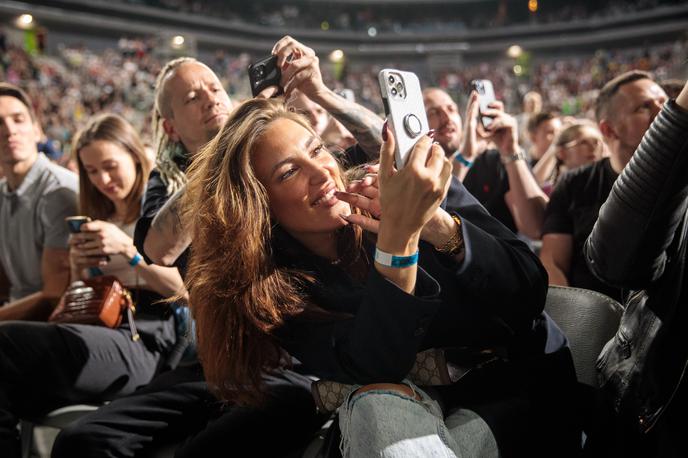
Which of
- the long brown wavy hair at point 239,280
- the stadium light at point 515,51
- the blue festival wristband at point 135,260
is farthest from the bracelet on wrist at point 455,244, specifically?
the stadium light at point 515,51

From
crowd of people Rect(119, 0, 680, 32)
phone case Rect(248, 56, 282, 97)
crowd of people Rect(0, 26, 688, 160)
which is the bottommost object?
crowd of people Rect(0, 26, 688, 160)

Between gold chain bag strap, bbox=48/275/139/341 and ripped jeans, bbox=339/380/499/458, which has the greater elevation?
ripped jeans, bbox=339/380/499/458

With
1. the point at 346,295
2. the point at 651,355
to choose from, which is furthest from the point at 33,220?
the point at 651,355

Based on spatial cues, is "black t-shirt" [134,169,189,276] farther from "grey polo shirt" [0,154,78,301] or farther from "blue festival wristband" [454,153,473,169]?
"blue festival wristband" [454,153,473,169]

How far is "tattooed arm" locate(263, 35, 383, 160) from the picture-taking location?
1.74 meters

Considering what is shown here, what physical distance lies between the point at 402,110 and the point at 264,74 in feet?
2.55

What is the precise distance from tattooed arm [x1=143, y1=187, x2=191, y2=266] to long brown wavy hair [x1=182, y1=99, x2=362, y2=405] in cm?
46

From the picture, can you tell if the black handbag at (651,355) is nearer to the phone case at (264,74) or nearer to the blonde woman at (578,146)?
the phone case at (264,74)

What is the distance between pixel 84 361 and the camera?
1.95m

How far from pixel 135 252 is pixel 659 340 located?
1.74 metres

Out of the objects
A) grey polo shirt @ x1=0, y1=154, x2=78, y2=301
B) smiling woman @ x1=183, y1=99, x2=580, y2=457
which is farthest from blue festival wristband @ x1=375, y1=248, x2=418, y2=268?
grey polo shirt @ x1=0, y1=154, x2=78, y2=301

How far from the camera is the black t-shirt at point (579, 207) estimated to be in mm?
2246

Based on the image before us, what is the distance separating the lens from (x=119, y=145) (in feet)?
7.86

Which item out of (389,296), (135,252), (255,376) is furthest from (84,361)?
(389,296)
